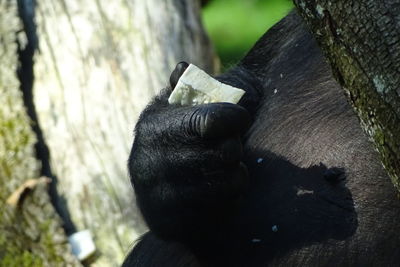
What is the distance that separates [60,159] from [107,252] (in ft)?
1.10

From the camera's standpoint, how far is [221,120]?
1583mm

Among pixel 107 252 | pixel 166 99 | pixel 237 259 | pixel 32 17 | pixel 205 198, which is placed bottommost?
pixel 107 252

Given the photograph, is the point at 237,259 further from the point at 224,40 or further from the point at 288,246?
the point at 224,40

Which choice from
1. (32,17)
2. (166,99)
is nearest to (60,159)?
(32,17)

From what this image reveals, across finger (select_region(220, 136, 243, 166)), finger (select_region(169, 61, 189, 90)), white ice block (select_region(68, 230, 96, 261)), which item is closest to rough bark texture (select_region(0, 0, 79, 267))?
white ice block (select_region(68, 230, 96, 261))

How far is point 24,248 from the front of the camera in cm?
278

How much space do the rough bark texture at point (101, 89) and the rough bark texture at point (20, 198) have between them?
0.42 feet

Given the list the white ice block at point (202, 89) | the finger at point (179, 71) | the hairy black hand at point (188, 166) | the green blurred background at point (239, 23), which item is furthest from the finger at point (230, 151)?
the green blurred background at point (239, 23)

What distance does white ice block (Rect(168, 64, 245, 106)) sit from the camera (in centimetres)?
174

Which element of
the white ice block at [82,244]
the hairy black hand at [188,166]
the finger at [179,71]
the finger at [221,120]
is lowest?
the white ice block at [82,244]

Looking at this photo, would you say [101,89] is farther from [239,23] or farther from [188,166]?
[239,23]

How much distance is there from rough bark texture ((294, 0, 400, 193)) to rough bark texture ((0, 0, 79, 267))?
171cm

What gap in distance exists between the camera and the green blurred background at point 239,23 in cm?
463

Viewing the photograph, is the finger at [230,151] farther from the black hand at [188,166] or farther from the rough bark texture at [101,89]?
the rough bark texture at [101,89]
